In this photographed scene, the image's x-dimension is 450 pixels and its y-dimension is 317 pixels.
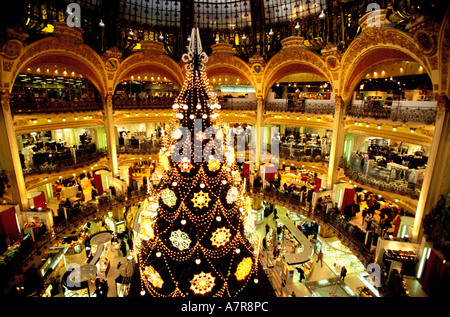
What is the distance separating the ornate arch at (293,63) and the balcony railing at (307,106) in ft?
5.29

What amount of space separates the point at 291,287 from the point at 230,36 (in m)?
17.5

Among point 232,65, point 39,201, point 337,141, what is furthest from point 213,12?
point 39,201

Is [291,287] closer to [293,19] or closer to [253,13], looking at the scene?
[293,19]

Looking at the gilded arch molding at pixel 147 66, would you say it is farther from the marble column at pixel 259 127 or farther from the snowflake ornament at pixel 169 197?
the snowflake ornament at pixel 169 197

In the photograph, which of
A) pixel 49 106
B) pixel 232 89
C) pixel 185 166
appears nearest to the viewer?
pixel 185 166

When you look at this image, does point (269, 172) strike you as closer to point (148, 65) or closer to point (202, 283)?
point (202, 283)

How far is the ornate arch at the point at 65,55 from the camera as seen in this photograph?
12.4m

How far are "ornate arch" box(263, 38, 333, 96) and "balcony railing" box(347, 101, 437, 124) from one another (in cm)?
313

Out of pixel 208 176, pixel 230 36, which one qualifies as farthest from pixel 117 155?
pixel 208 176

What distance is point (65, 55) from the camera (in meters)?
14.8

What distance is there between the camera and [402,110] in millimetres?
11672

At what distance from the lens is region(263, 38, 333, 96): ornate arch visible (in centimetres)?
1628

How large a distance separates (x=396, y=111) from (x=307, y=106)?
21.4ft

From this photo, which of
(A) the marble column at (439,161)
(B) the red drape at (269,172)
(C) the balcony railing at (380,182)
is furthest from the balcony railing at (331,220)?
(A) the marble column at (439,161)
